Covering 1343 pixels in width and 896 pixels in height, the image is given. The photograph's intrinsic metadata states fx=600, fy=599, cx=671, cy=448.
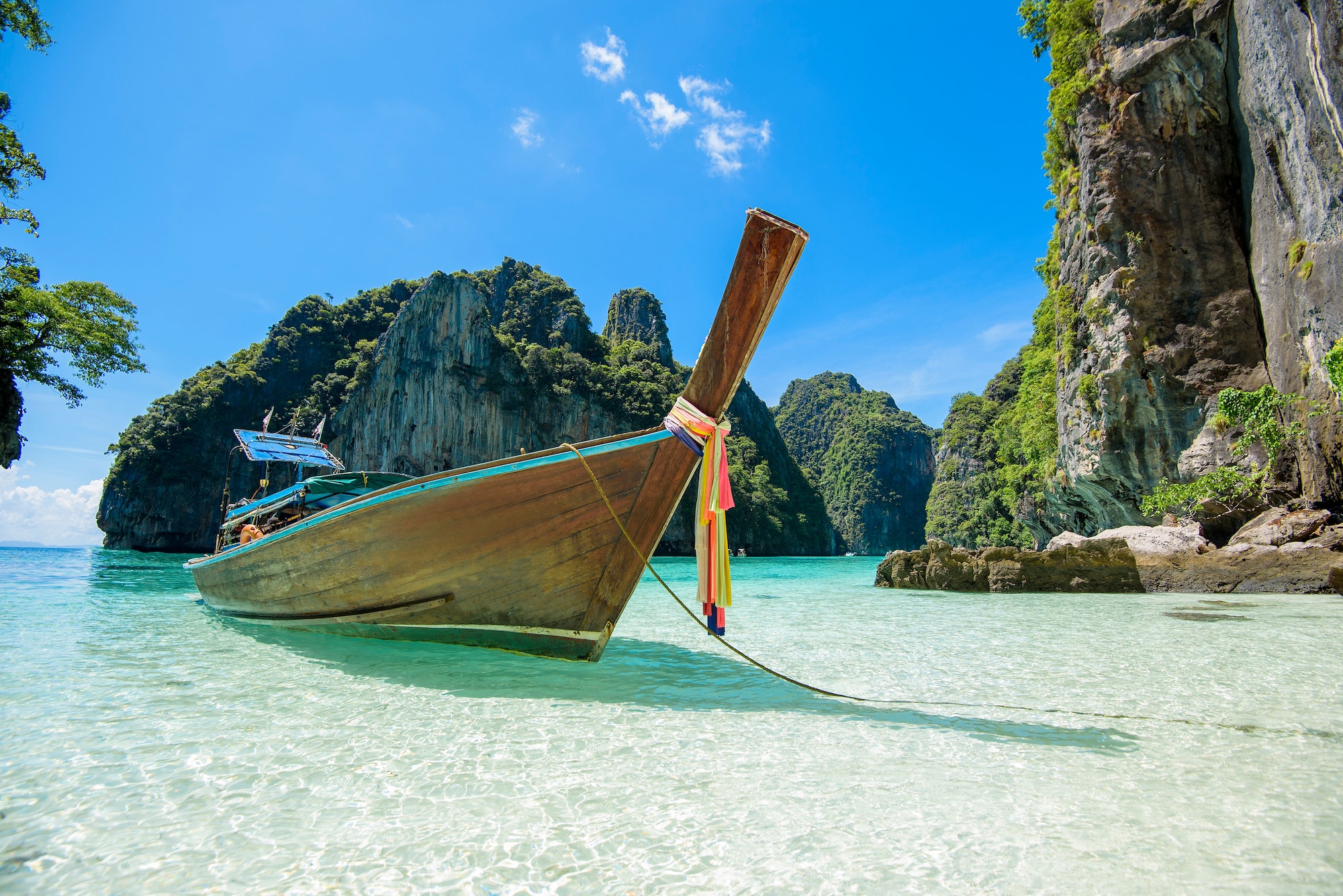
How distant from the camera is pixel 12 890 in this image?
1502 mm

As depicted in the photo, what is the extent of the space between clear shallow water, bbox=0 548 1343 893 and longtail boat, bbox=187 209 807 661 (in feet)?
1.15

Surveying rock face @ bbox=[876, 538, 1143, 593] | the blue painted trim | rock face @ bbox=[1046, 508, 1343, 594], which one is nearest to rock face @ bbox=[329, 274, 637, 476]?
rock face @ bbox=[876, 538, 1143, 593]

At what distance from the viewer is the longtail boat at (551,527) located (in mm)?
3494

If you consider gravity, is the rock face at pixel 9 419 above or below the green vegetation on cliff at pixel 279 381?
below

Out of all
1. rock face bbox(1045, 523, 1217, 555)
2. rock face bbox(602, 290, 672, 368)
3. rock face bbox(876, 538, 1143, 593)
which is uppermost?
rock face bbox(602, 290, 672, 368)

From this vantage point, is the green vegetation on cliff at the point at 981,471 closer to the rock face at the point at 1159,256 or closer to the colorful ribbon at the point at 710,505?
the rock face at the point at 1159,256

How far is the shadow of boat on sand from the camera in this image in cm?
285

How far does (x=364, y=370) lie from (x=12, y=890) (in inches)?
1863

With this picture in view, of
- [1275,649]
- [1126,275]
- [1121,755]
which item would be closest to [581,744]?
[1121,755]

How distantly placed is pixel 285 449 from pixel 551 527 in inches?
313

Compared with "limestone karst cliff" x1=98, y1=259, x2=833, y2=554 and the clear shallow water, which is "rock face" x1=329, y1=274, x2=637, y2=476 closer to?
"limestone karst cliff" x1=98, y1=259, x2=833, y2=554

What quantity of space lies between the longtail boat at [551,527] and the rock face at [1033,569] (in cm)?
1012

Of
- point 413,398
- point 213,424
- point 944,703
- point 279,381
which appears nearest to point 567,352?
point 413,398

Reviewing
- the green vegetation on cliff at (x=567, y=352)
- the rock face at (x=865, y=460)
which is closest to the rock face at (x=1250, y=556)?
the green vegetation on cliff at (x=567, y=352)
